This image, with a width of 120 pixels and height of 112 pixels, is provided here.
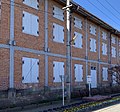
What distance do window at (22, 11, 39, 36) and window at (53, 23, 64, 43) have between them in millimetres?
2663

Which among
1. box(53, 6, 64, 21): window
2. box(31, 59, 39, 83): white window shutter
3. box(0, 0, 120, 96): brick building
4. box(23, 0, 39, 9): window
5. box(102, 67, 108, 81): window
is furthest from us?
box(102, 67, 108, 81): window

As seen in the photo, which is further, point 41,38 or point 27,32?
point 41,38

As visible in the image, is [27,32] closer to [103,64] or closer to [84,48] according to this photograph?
[84,48]

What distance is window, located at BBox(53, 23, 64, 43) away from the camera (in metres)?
22.9

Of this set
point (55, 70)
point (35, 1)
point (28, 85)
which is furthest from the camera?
point (55, 70)

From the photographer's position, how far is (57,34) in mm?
23391

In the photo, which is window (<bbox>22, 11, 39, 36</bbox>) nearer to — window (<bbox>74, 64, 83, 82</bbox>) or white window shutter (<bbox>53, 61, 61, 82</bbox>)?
white window shutter (<bbox>53, 61, 61, 82</bbox>)

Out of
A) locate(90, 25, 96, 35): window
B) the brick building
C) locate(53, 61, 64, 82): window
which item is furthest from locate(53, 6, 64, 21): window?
locate(90, 25, 96, 35): window

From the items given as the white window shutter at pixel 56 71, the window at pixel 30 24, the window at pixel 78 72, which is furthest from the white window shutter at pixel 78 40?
the window at pixel 30 24

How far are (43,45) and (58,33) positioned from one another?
290 cm

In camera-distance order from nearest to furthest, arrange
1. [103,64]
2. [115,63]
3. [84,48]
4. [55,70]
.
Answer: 1. [55,70]
2. [84,48]
3. [103,64]
4. [115,63]

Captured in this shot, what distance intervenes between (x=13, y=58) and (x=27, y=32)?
8.44 feet

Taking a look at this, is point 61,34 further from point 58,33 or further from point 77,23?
point 77,23

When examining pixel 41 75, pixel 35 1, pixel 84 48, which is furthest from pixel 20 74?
pixel 84 48
